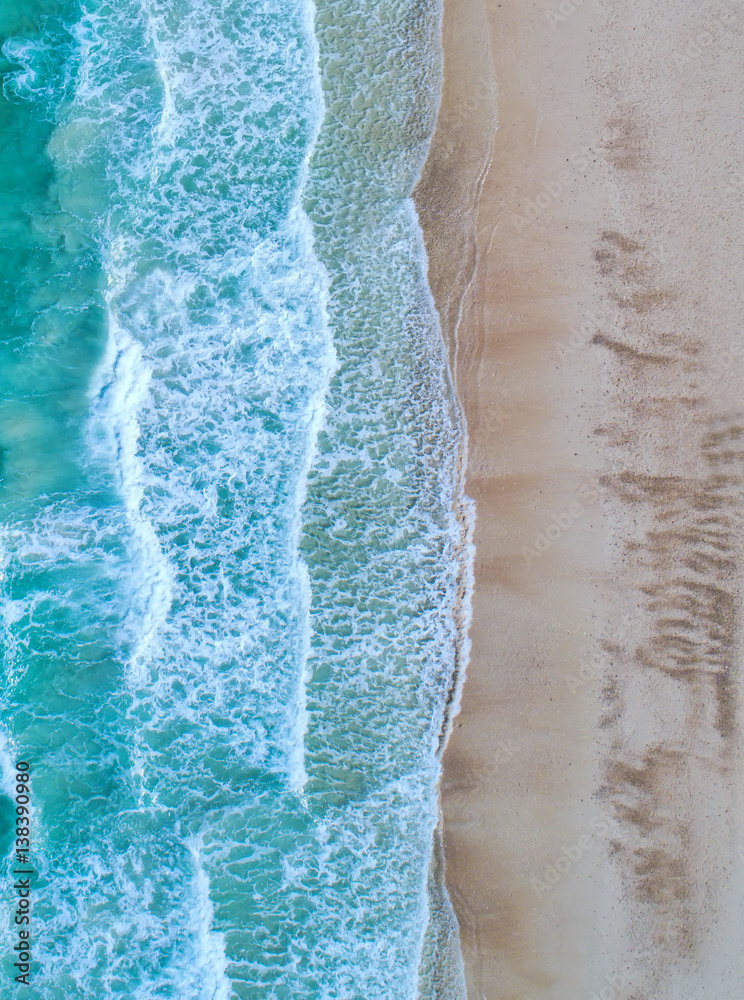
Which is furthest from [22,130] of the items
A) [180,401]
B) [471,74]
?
[471,74]

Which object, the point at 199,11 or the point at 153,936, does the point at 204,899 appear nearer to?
the point at 153,936

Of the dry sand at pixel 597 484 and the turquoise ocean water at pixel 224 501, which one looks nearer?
the dry sand at pixel 597 484

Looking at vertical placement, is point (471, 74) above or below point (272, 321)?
above

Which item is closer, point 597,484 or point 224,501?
point 597,484

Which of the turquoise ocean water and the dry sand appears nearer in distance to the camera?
the dry sand
